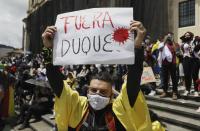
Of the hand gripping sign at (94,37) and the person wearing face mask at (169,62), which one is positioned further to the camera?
the person wearing face mask at (169,62)

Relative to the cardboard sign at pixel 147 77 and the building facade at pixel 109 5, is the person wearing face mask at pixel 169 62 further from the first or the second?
the building facade at pixel 109 5

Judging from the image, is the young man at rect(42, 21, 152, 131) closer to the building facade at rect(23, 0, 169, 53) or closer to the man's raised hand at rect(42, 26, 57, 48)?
the man's raised hand at rect(42, 26, 57, 48)

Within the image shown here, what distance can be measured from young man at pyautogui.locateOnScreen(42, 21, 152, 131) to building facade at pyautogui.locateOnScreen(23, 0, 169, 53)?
18157 mm

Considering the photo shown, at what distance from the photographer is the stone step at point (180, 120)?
857 centimetres

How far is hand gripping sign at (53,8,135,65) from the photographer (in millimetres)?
3643

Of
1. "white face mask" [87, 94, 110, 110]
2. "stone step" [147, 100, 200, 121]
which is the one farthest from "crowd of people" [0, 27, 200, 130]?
"white face mask" [87, 94, 110, 110]

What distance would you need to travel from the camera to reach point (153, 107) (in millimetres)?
10797

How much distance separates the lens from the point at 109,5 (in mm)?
31969

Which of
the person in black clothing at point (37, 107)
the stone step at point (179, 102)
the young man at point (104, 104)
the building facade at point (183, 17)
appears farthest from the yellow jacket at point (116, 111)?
the building facade at point (183, 17)

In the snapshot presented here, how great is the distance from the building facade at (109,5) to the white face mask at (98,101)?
18.2 metres

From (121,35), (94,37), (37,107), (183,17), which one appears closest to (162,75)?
(37,107)

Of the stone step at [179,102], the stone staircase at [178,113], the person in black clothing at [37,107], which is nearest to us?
the stone staircase at [178,113]

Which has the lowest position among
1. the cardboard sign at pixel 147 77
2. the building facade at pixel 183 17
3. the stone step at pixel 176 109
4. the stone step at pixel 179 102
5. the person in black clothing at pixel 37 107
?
the person in black clothing at pixel 37 107

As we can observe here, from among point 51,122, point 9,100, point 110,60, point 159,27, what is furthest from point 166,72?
point 159,27
